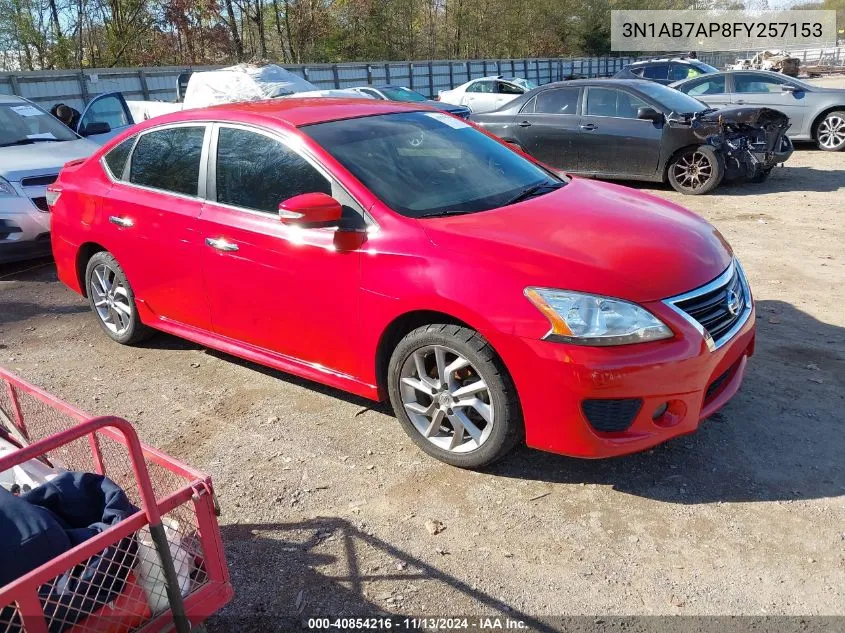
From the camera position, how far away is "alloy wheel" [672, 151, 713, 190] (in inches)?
369

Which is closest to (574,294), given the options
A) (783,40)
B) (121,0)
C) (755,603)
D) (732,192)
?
(755,603)

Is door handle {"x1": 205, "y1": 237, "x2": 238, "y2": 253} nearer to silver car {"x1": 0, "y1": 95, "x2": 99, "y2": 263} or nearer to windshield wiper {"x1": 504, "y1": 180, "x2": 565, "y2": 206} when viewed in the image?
windshield wiper {"x1": 504, "y1": 180, "x2": 565, "y2": 206}

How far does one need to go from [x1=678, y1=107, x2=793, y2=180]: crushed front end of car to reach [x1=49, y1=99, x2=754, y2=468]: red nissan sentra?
18.5ft

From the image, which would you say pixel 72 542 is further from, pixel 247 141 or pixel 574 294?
pixel 247 141

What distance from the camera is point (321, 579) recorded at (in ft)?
9.18

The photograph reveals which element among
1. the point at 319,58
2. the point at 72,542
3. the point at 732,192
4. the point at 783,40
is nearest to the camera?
the point at 72,542

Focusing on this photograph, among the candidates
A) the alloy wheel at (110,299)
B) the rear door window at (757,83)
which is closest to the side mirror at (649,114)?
the rear door window at (757,83)

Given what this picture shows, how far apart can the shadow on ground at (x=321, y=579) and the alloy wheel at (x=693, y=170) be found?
26.0 ft

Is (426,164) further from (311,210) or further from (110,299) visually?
(110,299)

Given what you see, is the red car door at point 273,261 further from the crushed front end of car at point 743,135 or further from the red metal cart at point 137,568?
the crushed front end of car at point 743,135

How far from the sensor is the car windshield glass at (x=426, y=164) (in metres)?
3.65

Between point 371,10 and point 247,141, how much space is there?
35632mm

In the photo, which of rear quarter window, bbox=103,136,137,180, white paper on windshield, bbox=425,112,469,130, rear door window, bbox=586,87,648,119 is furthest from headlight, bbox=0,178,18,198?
rear door window, bbox=586,87,648,119

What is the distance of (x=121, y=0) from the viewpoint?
26.5 meters
